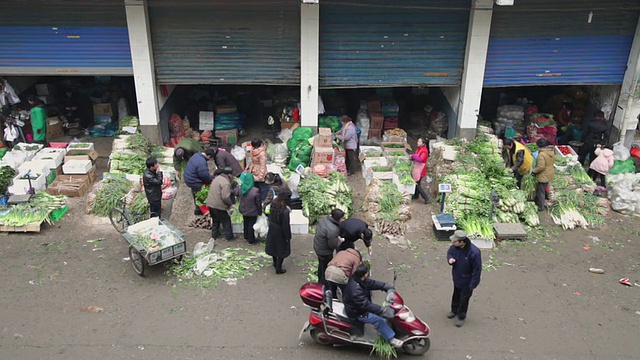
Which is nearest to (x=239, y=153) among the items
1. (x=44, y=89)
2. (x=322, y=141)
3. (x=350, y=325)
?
(x=322, y=141)

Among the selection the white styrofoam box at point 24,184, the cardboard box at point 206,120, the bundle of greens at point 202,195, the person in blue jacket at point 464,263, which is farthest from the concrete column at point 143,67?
the person in blue jacket at point 464,263

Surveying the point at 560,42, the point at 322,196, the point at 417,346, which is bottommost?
the point at 417,346

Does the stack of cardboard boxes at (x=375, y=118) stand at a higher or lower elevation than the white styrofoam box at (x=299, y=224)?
higher

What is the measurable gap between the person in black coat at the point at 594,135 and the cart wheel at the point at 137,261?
10378 millimetres

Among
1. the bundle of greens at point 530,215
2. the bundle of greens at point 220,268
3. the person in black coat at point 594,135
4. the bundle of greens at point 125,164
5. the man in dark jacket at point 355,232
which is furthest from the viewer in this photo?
the person in black coat at point 594,135

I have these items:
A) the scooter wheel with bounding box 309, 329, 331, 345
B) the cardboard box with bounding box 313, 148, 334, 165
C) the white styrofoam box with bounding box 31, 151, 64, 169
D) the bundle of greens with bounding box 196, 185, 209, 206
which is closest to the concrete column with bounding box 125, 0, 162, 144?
the white styrofoam box with bounding box 31, 151, 64, 169

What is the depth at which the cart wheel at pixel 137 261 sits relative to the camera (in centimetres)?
873

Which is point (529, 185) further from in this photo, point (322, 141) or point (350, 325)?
point (350, 325)

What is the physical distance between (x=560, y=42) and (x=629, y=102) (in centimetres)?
229

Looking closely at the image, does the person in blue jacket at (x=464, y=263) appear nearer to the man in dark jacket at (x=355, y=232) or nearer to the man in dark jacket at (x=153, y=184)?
the man in dark jacket at (x=355, y=232)

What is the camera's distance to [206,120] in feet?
47.9

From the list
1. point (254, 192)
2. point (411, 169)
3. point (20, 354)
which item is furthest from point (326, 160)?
point (20, 354)

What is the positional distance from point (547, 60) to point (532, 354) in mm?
8244

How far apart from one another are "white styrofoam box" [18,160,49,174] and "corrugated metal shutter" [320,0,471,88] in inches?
257
